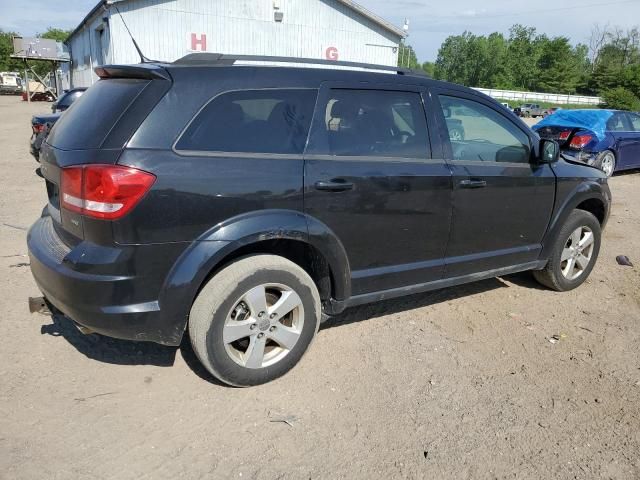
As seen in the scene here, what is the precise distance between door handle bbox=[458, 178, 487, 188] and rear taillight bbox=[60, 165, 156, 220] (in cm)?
217

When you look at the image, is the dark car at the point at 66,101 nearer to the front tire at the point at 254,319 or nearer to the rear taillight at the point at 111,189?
the rear taillight at the point at 111,189

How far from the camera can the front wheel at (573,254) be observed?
4703 mm

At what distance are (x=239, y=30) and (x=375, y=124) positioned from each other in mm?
21447

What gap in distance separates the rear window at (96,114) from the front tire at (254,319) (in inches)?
38.5

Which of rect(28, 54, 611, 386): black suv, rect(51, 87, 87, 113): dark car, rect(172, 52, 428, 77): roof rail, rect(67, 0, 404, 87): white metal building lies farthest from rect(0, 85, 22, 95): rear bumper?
rect(172, 52, 428, 77): roof rail

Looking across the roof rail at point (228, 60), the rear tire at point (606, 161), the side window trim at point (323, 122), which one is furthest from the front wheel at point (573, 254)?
the rear tire at point (606, 161)

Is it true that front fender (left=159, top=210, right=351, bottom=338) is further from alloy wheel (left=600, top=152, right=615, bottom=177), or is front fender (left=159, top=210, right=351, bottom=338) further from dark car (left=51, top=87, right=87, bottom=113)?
dark car (left=51, top=87, right=87, bottom=113)

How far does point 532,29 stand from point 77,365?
122 m

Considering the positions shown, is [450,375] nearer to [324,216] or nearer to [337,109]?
[324,216]

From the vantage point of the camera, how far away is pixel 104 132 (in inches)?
A: 108

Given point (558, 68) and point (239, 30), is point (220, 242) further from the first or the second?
point (558, 68)

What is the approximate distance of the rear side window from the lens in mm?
2854

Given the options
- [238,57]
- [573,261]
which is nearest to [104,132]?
[238,57]

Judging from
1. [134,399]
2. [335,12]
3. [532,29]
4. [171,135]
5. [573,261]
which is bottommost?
[134,399]
